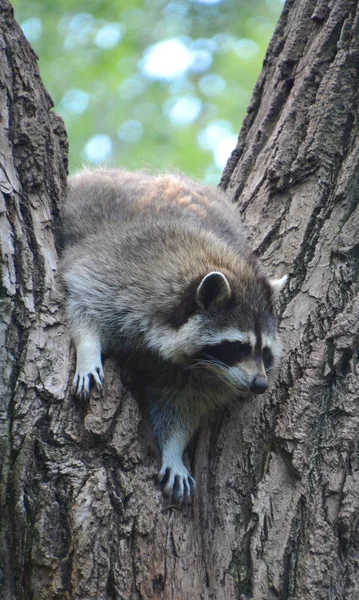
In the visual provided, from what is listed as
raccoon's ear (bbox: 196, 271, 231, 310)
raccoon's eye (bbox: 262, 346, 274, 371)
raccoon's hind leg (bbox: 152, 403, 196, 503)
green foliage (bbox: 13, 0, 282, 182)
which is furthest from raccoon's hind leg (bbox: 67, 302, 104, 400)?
green foliage (bbox: 13, 0, 282, 182)

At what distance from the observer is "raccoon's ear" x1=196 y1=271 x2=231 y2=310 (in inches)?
177

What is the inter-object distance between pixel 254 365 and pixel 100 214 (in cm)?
183

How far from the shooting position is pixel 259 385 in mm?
4141

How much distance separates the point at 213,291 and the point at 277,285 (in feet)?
1.34

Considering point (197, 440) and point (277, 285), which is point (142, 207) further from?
point (197, 440)

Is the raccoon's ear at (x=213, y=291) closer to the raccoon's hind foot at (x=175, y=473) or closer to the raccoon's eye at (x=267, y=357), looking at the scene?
the raccoon's eye at (x=267, y=357)

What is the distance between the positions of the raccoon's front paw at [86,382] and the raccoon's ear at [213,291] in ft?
3.02

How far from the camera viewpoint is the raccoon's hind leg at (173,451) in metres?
3.90

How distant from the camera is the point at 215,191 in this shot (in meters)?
5.89

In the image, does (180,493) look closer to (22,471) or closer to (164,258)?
(22,471)

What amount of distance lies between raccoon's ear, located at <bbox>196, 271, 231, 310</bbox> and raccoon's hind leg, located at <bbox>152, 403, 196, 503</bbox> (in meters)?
0.72

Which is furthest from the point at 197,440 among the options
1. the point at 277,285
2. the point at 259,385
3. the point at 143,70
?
the point at 143,70

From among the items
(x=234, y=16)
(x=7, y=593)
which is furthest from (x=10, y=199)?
(x=234, y=16)

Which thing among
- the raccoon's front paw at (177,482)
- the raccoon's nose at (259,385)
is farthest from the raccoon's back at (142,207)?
the raccoon's front paw at (177,482)
